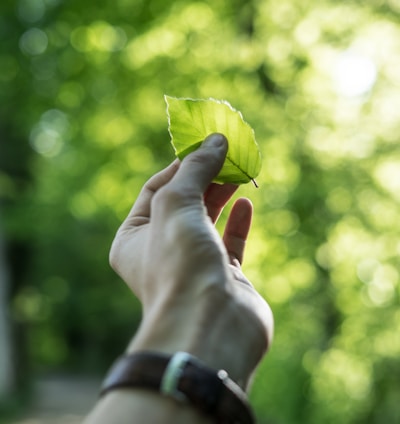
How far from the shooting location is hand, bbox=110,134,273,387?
1125 mm

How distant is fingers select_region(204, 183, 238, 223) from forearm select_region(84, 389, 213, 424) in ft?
2.18

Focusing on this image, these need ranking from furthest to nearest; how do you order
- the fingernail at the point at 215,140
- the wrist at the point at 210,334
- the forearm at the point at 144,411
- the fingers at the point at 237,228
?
the fingers at the point at 237,228
the fingernail at the point at 215,140
the wrist at the point at 210,334
the forearm at the point at 144,411

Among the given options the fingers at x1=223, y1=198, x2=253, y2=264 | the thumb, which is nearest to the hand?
the thumb

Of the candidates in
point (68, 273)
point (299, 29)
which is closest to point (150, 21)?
point (299, 29)

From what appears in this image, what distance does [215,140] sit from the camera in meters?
1.47

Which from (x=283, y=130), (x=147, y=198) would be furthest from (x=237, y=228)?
(x=283, y=130)

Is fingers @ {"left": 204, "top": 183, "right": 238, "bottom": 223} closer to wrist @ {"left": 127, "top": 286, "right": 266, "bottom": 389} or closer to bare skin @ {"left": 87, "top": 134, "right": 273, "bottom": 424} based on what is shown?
bare skin @ {"left": 87, "top": 134, "right": 273, "bottom": 424}

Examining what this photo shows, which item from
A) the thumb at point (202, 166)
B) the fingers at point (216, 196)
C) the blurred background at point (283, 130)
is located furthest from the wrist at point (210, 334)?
the blurred background at point (283, 130)

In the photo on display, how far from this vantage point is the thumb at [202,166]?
1328mm

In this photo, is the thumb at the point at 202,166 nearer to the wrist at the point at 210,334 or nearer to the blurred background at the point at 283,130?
the wrist at the point at 210,334

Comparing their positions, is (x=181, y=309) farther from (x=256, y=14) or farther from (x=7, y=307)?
(x=7, y=307)

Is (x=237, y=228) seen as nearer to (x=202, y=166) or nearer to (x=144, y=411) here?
(x=202, y=166)

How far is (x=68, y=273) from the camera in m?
26.2

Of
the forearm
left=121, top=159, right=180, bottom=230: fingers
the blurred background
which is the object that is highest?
left=121, top=159, right=180, bottom=230: fingers
